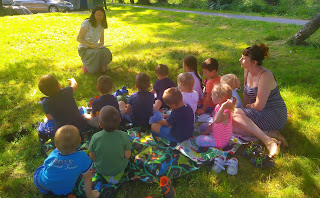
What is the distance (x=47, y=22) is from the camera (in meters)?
13.2

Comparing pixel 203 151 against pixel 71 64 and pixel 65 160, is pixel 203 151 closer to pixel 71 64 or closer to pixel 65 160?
pixel 65 160

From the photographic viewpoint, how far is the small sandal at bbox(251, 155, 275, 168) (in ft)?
10.7

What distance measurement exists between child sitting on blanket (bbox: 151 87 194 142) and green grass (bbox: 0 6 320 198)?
0.62 metres

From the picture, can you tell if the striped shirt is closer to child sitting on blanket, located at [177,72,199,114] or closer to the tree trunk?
child sitting on blanket, located at [177,72,199,114]

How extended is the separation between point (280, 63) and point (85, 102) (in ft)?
18.0

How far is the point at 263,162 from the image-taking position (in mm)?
3295

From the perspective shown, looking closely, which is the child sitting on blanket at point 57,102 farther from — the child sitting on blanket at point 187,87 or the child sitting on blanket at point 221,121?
the child sitting on blanket at point 221,121

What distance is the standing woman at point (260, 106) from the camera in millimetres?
3738

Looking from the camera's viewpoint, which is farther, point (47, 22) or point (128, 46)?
point (47, 22)

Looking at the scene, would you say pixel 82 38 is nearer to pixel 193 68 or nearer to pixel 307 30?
pixel 193 68

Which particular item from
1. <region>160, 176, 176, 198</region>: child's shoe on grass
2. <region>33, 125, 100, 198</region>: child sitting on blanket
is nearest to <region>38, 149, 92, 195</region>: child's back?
<region>33, 125, 100, 198</region>: child sitting on blanket

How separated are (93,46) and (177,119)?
12.6 ft

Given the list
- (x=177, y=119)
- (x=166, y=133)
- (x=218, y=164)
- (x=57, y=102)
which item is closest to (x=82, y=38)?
(x=57, y=102)

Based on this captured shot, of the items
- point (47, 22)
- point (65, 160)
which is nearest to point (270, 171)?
point (65, 160)
